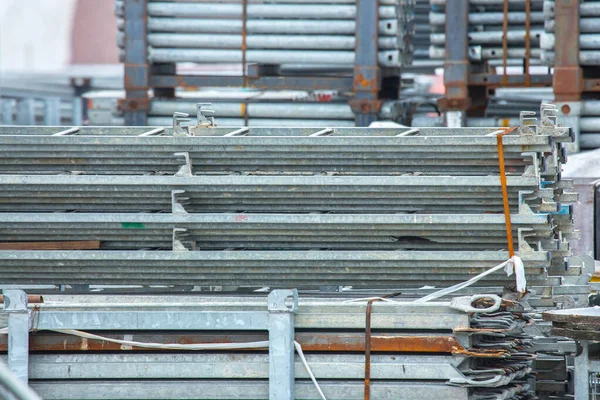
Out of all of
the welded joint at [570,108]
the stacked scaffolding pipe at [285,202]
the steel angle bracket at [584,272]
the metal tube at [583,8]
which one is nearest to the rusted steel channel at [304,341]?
the stacked scaffolding pipe at [285,202]

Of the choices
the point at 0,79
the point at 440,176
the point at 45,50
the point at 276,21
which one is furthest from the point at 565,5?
the point at 45,50

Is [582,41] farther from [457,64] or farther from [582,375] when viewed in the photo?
[582,375]

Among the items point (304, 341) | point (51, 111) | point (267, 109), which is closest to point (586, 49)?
point (267, 109)

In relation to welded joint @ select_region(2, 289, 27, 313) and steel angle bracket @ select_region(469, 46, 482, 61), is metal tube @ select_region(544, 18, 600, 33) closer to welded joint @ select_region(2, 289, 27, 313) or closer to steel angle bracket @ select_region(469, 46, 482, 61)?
steel angle bracket @ select_region(469, 46, 482, 61)

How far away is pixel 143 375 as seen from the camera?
6680 millimetres

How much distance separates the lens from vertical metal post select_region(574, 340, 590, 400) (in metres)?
7.27

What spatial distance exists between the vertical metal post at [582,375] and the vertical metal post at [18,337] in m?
3.63

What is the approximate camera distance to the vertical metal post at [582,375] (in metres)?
7.27

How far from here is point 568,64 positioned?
12961 millimetres

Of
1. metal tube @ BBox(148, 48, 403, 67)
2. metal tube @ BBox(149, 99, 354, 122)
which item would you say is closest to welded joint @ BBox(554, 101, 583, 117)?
metal tube @ BBox(148, 48, 403, 67)

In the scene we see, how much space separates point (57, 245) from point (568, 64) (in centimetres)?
754

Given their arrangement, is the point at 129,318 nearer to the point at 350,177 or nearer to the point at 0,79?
the point at 350,177

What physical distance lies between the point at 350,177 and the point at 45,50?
39.0 m

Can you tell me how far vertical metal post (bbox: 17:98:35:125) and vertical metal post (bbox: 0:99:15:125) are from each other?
0.16 meters
